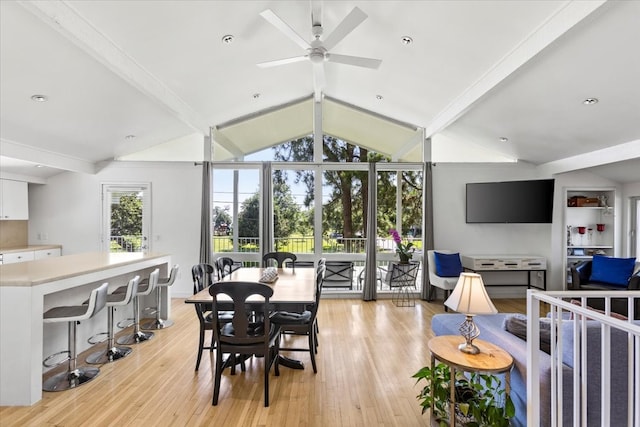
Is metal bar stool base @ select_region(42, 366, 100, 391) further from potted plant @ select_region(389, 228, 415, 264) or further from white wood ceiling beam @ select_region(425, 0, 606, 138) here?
white wood ceiling beam @ select_region(425, 0, 606, 138)

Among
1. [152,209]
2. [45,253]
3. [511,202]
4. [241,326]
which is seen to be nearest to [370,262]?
[511,202]

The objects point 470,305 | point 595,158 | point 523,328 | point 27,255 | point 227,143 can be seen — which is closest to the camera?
point 470,305

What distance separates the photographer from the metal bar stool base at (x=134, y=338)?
3.80 m

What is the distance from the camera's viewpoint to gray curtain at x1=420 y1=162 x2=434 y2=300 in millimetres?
5801

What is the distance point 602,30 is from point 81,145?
6.36 meters

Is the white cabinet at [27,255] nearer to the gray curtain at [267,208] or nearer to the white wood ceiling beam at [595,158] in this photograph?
the gray curtain at [267,208]

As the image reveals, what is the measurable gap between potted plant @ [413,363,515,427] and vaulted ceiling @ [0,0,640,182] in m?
2.67

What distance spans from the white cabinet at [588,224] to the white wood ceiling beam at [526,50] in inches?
126

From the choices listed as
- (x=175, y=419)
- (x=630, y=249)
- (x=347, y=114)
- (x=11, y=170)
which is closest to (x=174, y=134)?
(x=11, y=170)

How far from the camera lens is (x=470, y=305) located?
2.09 m

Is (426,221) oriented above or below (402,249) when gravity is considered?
above

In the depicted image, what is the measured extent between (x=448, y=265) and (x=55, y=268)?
5218mm

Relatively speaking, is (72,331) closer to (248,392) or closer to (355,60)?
(248,392)

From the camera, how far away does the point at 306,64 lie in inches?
187
